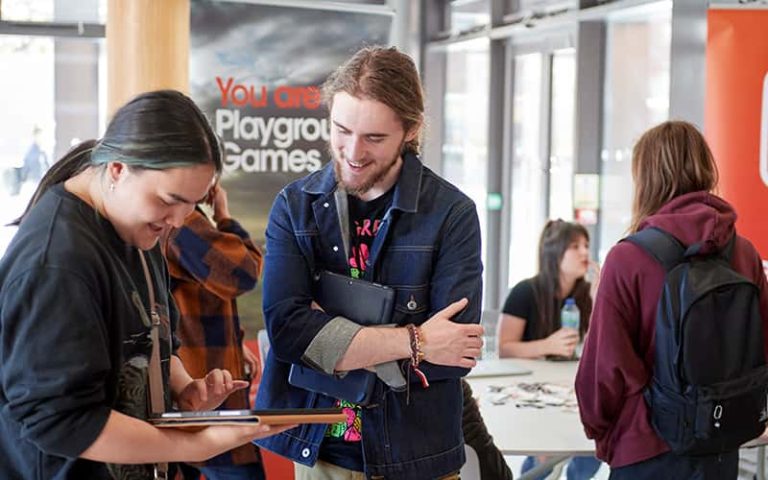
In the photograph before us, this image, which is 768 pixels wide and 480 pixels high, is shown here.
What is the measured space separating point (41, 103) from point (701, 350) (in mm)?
5646

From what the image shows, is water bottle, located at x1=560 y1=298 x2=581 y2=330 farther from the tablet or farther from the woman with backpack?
the tablet

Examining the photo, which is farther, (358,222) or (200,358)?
(200,358)

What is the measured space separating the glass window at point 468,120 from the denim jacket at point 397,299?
18.9ft

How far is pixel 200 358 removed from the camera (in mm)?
3299

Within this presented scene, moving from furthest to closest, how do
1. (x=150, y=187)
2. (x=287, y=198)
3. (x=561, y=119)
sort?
(x=561, y=119) < (x=287, y=198) < (x=150, y=187)

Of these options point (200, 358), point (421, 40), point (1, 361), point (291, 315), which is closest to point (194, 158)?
point (1, 361)

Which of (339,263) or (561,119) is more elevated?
(561,119)

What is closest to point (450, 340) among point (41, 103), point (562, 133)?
point (562, 133)

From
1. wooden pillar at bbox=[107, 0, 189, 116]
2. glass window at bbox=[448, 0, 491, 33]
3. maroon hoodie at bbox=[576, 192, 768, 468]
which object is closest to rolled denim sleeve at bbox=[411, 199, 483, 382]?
maroon hoodie at bbox=[576, 192, 768, 468]

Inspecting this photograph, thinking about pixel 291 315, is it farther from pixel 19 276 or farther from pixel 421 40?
pixel 421 40

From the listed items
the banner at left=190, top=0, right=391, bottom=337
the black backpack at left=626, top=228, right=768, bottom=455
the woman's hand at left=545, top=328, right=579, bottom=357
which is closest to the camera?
the black backpack at left=626, top=228, right=768, bottom=455

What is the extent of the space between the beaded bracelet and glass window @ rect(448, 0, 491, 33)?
19.7ft

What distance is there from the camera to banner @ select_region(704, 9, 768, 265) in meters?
4.24

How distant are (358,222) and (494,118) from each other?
228 inches
